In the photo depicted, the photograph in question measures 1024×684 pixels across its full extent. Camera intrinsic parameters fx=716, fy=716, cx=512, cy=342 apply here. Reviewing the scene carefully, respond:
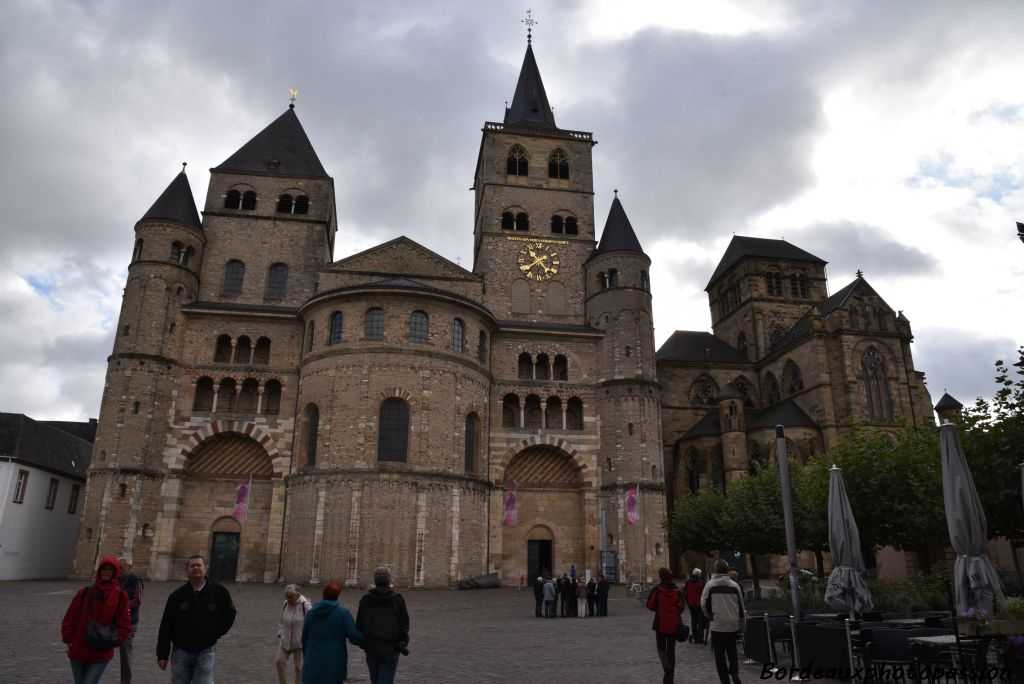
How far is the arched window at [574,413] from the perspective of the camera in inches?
1547

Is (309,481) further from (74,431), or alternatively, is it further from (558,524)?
(74,431)

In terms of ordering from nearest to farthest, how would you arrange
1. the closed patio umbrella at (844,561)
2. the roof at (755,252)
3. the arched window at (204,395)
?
the closed patio umbrella at (844,561) < the arched window at (204,395) < the roof at (755,252)

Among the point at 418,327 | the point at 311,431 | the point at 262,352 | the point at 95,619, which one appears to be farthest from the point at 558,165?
the point at 95,619

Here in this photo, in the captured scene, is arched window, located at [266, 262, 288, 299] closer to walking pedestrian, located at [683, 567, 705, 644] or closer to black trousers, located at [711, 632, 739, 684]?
walking pedestrian, located at [683, 567, 705, 644]

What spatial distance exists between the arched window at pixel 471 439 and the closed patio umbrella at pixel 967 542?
2586 cm

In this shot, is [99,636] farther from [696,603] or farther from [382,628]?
[696,603]

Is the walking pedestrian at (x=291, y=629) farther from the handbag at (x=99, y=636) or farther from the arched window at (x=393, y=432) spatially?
the arched window at (x=393, y=432)

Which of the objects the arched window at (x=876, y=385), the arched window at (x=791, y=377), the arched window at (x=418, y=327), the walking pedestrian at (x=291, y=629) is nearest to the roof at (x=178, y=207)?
the arched window at (x=418, y=327)

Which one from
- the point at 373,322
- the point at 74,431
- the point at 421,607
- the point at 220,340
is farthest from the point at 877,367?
the point at 74,431

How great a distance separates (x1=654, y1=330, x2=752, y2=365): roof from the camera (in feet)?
181

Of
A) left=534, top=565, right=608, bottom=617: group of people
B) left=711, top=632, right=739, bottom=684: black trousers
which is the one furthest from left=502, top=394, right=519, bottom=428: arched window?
left=711, top=632, right=739, bottom=684: black trousers

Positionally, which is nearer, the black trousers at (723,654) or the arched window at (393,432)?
the black trousers at (723,654)

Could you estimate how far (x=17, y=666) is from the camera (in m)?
11.4

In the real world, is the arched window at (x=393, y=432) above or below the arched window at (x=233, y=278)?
Answer: below
